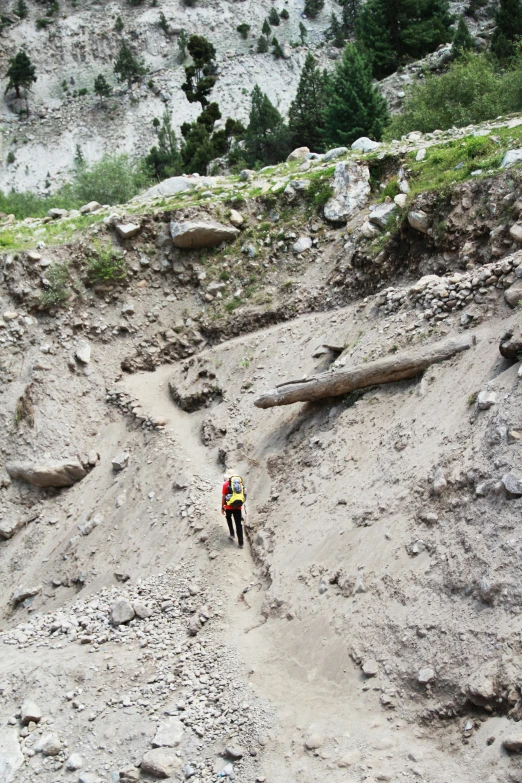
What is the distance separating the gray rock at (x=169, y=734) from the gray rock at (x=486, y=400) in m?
5.47

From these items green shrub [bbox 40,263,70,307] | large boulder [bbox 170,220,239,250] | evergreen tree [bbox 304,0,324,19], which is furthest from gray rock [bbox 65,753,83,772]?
Result: evergreen tree [bbox 304,0,324,19]

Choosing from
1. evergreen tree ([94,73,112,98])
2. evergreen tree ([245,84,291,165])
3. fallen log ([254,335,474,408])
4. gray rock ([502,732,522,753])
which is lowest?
gray rock ([502,732,522,753])

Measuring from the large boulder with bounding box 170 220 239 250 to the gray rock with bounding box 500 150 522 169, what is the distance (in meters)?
7.04

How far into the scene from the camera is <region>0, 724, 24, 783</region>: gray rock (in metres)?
7.94

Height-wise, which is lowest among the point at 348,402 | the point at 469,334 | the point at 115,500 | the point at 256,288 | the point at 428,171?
the point at 115,500

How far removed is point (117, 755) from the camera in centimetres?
783

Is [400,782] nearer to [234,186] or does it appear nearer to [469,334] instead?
[469,334]

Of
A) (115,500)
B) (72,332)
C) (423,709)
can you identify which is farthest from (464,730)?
(72,332)

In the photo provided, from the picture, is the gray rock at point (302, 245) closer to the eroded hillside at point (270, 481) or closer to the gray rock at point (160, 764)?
the eroded hillside at point (270, 481)

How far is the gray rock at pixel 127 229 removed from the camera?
17938 mm

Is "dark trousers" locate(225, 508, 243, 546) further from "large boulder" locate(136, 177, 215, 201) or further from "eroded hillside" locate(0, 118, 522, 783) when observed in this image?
"large boulder" locate(136, 177, 215, 201)

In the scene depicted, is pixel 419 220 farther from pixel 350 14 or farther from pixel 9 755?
pixel 350 14

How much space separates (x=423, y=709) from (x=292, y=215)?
1346 centimetres

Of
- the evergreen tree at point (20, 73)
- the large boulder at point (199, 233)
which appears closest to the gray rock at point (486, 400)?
the large boulder at point (199, 233)
